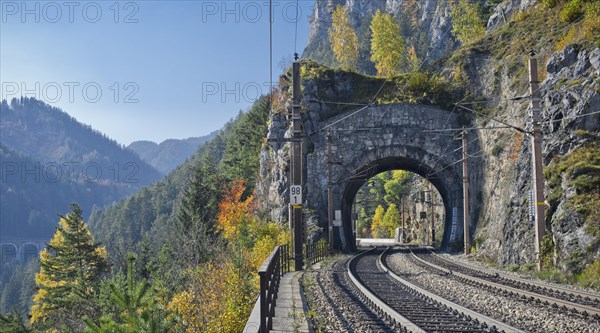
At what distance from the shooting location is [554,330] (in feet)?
26.3

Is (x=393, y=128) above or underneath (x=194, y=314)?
above

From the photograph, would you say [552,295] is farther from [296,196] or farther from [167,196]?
[167,196]

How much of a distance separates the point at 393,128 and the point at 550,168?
18.3 meters

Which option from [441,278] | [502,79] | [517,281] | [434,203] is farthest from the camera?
[434,203]

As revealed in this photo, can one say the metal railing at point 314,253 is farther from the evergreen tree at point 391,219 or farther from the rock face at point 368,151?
the evergreen tree at point 391,219

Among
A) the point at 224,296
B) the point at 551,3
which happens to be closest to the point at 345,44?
the point at 551,3

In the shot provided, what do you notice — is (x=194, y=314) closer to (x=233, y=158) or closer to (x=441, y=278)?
(x=441, y=278)

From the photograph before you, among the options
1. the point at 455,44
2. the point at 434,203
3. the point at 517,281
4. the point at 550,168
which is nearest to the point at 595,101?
the point at 550,168

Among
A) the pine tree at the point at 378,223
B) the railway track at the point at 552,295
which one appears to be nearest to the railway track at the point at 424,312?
the railway track at the point at 552,295

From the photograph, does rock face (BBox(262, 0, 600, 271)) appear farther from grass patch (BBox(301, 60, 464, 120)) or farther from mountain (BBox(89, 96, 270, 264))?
mountain (BBox(89, 96, 270, 264))

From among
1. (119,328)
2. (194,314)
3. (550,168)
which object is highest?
(550,168)

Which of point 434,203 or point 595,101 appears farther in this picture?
point 434,203

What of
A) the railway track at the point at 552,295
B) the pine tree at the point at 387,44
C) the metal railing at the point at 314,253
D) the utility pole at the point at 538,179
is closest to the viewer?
the railway track at the point at 552,295

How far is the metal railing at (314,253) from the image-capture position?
22.9m
